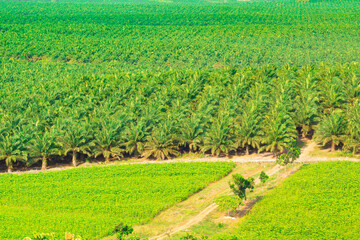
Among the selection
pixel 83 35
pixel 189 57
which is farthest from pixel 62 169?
pixel 83 35

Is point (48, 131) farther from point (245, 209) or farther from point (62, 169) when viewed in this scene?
point (245, 209)

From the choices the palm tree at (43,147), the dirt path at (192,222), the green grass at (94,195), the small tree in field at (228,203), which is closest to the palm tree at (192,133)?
the green grass at (94,195)

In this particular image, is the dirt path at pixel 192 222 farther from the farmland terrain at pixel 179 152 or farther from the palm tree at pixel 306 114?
the palm tree at pixel 306 114

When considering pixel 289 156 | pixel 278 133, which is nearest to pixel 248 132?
pixel 278 133

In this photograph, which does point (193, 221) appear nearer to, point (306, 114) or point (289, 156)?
point (289, 156)

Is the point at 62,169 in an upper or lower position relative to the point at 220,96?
lower

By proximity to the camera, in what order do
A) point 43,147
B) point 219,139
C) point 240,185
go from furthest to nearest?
point 219,139, point 43,147, point 240,185
